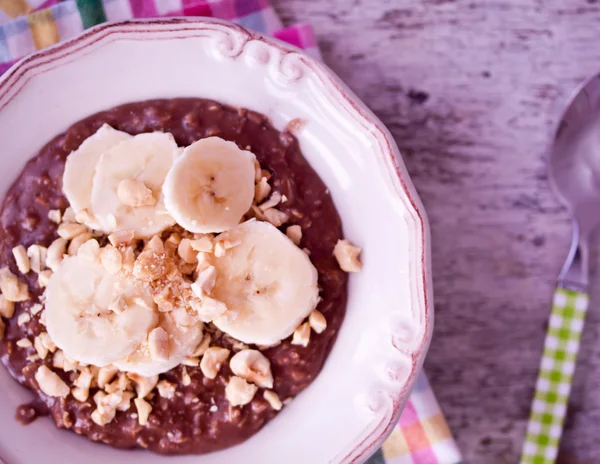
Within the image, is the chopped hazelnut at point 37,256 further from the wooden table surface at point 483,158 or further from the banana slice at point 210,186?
the wooden table surface at point 483,158

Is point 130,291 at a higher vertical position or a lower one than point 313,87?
lower

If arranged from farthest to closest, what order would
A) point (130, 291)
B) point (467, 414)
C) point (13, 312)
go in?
point (467, 414)
point (13, 312)
point (130, 291)

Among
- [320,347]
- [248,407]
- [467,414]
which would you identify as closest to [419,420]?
[467,414]

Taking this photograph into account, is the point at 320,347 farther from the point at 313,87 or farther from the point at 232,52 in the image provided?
the point at 232,52

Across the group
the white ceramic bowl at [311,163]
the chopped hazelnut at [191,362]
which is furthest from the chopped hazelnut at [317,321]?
the chopped hazelnut at [191,362]

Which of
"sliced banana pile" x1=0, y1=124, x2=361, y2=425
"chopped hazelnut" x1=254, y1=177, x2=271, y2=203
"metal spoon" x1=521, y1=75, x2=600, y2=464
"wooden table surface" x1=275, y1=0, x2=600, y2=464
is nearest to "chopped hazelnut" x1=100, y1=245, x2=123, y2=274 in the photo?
"sliced banana pile" x1=0, y1=124, x2=361, y2=425

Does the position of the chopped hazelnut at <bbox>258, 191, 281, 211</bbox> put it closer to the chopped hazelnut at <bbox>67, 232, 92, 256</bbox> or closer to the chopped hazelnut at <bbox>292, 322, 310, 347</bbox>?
the chopped hazelnut at <bbox>292, 322, 310, 347</bbox>

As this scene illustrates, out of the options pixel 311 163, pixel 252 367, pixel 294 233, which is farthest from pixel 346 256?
pixel 252 367
